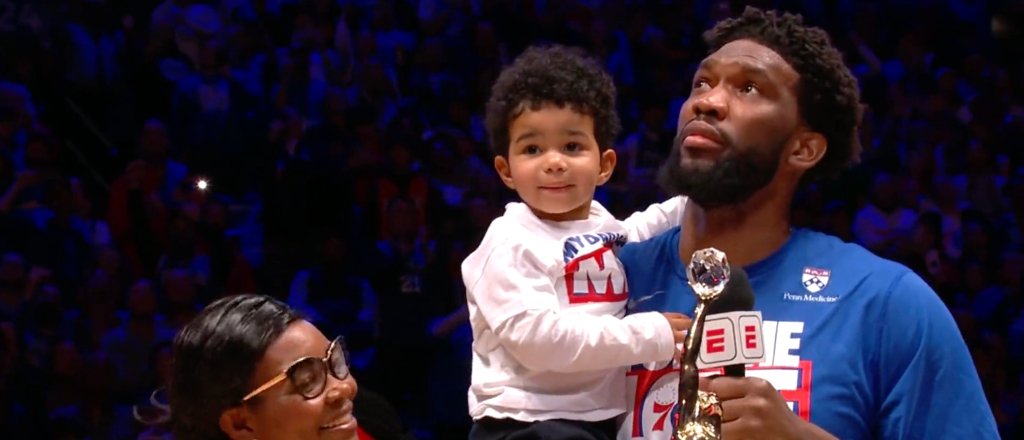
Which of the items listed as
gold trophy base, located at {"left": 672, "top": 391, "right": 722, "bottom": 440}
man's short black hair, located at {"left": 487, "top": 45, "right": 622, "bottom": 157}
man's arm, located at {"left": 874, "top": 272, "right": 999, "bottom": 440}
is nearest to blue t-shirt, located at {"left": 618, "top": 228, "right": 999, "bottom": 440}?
man's arm, located at {"left": 874, "top": 272, "right": 999, "bottom": 440}

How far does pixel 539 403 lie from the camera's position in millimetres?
1941

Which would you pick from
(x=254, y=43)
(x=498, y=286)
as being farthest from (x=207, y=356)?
(x=254, y=43)

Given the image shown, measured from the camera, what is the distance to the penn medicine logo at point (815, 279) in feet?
6.00

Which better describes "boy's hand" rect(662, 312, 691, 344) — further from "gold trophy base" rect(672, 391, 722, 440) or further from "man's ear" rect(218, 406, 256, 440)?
"man's ear" rect(218, 406, 256, 440)

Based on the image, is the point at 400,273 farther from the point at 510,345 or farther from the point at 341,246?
the point at 510,345

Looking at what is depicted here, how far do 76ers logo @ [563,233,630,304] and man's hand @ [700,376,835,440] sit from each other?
0.50 m

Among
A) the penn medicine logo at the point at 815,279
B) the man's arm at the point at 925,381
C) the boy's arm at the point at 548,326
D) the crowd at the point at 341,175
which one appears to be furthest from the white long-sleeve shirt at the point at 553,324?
the crowd at the point at 341,175

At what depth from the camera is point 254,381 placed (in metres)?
1.88

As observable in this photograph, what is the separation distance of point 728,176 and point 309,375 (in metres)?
0.76

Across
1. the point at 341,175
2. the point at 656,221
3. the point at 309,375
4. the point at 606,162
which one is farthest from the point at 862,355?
the point at 341,175

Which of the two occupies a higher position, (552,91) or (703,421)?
(552,91)

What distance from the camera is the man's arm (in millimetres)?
1694

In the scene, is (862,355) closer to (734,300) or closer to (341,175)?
(734,300)

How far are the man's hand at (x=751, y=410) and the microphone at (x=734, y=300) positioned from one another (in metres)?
0.03
